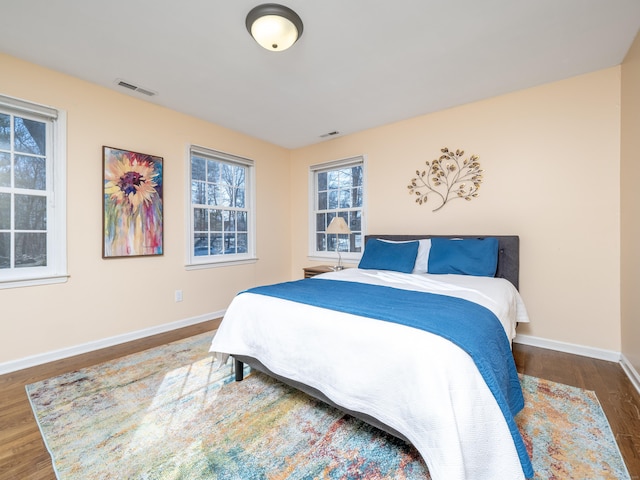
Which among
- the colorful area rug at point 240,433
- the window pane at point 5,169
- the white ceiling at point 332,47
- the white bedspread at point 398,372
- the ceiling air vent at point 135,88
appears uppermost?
the ceiling air vent at point 135,88

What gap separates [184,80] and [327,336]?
8.50 feet

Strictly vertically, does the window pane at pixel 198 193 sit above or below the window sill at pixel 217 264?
above

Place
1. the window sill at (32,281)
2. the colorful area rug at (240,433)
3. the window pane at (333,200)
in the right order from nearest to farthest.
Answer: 1. the colorful area rug at (240,433)
2. the window sill at (32,281)
3. the window pane at (333,200)

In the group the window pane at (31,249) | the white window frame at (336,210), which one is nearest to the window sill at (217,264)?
the white window frame at (336,210)

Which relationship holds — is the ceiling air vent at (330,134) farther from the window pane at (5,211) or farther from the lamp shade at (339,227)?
the window pane at (5,211)

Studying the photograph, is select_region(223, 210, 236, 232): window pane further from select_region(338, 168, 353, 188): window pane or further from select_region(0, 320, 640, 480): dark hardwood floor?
select_region(338, 168, 353, 188): window pane

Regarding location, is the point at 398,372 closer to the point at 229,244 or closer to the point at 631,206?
the point at 631,206

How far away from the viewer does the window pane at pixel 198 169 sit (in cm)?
354

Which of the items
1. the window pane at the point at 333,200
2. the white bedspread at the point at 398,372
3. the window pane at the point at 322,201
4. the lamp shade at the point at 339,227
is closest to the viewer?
the white bedspread at the point at 398,372

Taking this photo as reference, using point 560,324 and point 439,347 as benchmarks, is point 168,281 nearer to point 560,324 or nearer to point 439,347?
point 439,347

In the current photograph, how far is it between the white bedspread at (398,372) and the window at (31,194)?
6.14 ft

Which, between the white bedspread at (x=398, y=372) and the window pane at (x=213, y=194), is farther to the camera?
the window pane at (x=213, y=194)

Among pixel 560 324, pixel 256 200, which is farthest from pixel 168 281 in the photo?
pixel 560 324

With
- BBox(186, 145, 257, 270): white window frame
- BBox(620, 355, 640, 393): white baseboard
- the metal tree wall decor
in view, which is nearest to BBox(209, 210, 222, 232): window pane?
BBox(186, 145, 257, 270): white window frame
